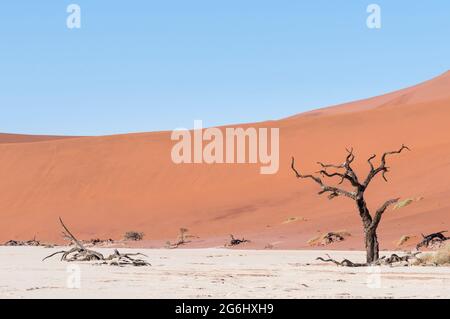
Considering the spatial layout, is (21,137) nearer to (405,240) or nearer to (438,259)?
(405,240)

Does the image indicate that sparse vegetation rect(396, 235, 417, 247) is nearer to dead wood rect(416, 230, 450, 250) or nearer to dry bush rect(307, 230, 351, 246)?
dead wood rect(416, 230, 450, 250)

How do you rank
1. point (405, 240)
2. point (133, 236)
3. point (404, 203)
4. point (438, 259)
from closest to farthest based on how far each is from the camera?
point (438, 259) < point (405, 240) < point (404, 203) < point (133, 236)

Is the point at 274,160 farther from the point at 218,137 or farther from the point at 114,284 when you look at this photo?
the point at 114,284

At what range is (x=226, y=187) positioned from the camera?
2335 inches

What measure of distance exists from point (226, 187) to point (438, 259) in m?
38.6

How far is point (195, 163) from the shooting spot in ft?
221

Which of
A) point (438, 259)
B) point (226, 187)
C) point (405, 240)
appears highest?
point (226, 187)

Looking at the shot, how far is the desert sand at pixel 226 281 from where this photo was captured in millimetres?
14133

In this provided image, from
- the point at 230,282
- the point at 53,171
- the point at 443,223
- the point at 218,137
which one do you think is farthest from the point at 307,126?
the point at 230,282

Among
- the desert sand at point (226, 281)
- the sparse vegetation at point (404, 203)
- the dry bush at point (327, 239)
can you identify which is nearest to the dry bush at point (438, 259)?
the desert sand at point (226, 281)

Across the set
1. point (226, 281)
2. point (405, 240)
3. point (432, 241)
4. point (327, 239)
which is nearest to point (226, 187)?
point (327, 239)

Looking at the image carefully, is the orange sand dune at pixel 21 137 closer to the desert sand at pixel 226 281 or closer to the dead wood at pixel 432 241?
the dead wood at pixel 432 241

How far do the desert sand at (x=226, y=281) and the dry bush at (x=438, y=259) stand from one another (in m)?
0.93
